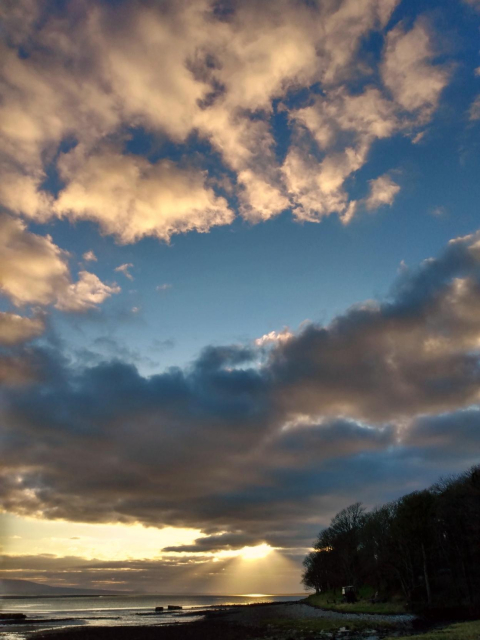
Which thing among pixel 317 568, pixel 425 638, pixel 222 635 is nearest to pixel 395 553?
pixel 222 635

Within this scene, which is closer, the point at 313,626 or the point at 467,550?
the point at 313,626

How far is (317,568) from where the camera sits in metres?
146

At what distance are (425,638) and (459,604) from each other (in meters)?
37.3

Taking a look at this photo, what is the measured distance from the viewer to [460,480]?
Answer: 8594 cm

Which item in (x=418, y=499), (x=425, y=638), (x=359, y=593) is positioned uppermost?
(x=418, y=499)

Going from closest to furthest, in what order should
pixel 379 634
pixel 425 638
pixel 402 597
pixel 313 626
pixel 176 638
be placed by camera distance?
pixel 425 638 < pixel 379 634 < pixel 176 638 < pixel 313 626 < pixel 402 597

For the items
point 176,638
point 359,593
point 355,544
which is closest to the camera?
point 176,638

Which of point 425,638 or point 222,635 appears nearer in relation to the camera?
point 425,638

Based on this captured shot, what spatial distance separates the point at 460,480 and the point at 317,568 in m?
78.5

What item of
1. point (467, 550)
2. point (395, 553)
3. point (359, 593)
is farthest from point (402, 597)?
Result: point (359, 593)

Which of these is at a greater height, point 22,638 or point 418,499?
point 418,499

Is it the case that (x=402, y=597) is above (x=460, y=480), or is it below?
below

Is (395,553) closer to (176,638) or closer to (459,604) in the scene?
(459,604)

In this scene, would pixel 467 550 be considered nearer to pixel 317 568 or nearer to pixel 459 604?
pixel 459 604
